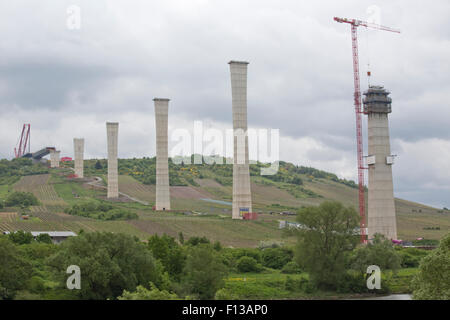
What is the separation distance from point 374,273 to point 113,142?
4375 inches

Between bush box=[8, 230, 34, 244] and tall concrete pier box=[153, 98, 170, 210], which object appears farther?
tall concrete pier box=[153, 98, 170, 210]

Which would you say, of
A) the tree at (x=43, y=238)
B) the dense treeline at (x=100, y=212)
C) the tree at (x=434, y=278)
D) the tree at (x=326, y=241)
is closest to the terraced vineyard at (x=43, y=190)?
the dense treeline at (x=100, y=212)

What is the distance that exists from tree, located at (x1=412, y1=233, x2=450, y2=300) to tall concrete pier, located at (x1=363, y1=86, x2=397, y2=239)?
5397 centimetres

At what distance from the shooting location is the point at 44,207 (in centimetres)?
15275

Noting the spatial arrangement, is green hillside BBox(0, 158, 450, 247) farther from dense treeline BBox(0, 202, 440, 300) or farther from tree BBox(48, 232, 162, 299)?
tree BBox(48, 232, 162, 299)

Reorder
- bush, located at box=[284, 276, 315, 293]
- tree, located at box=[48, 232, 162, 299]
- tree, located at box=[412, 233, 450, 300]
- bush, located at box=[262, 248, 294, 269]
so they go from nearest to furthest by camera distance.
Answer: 1. tree, located at box=[412, 233, 450, 300]
2. tree, located at box=[48, 232, 162, 299]
3. bush, located at box=[284, 276, 315, 293]
4. bush, located at box=[262, 248, 294, 269]

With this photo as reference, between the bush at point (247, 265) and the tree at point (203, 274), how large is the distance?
61.2 ft

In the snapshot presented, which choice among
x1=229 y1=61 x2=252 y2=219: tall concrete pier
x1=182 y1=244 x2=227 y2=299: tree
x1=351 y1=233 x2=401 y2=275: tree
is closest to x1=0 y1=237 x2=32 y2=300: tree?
x1=182 y1=244 x2=227 y2=299: tree

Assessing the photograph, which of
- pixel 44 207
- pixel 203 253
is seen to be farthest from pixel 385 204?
pixel 44 207

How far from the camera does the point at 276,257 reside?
9062cm

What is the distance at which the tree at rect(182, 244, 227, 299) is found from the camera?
→ 6247 cm

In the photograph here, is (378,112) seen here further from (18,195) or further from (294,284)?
(18,195)

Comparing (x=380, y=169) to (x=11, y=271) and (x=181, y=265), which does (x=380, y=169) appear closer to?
(x=181, y=265)

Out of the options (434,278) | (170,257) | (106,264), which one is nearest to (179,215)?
(170,257)
